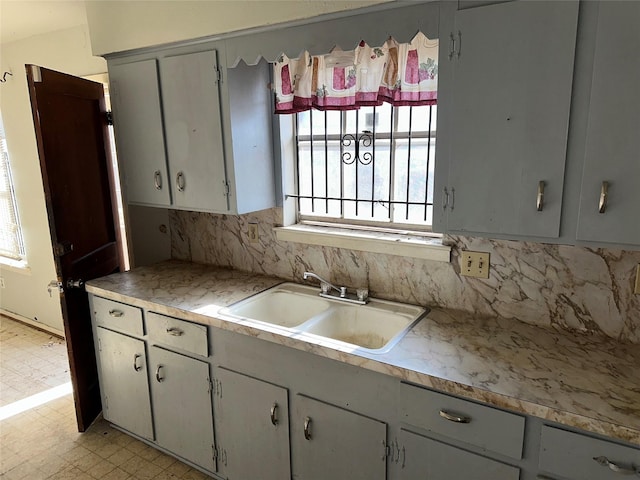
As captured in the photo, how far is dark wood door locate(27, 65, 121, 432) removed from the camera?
2.31 meters

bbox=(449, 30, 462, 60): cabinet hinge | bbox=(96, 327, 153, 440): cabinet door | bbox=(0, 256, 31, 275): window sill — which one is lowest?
bbox=(96, 327, 153, 440): cabinet door

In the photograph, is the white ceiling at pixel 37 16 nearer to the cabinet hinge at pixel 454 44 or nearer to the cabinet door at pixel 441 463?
the cabinet hinge at pixel 454 44

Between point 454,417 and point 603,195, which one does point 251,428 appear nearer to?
point 454,417

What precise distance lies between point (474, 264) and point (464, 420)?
74 centimetres

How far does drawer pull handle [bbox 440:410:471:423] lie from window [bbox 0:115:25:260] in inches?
163

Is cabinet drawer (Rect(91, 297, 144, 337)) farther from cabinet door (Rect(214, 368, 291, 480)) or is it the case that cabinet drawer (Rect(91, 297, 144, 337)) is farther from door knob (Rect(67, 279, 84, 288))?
cabinet door (Rect(214, 368, 291, 480))

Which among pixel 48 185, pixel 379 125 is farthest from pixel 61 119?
pixel 379 125

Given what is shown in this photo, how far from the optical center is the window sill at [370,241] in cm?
202

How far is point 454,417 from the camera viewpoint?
143 cm

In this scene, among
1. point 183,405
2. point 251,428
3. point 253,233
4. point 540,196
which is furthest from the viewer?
point 253,233

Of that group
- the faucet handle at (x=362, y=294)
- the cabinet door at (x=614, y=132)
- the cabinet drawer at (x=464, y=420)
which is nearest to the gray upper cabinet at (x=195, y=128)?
the faucet handle at (x=362, y=294)

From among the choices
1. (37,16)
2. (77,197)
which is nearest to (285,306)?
(77,197)

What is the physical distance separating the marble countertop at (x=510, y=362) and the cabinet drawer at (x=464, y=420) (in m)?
0.04

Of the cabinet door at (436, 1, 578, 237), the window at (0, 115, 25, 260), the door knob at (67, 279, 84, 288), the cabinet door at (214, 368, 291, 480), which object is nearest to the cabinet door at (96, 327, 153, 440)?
the door knob at (67, 279, 84, 288)
